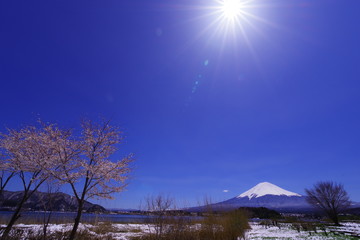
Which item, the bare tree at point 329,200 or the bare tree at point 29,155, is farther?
the bare tree at point 329,200

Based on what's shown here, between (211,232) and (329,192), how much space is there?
3910 centimetres

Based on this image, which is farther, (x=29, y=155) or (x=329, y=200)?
(x=329, y=200)

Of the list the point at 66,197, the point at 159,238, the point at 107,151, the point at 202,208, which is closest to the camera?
the point at 159,238

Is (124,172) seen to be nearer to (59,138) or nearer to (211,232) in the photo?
(59,138)

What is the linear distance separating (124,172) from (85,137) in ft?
8.49

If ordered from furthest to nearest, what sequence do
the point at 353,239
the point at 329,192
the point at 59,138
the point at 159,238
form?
1. the point at 329,192
2. the point at 353,239
3. the point at 59,138
4. the point at 159,238

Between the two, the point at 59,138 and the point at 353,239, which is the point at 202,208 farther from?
the point at 353,239

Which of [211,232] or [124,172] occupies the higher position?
[124,172]

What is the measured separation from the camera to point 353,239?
44.2 ft

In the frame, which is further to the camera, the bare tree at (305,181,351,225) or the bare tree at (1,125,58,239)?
the bare tree at (305,181,351,225)

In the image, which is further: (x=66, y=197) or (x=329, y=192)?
(x=329, y=192)

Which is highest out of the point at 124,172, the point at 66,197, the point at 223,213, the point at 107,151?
the point at 107,151

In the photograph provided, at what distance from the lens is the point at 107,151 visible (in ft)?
32.2

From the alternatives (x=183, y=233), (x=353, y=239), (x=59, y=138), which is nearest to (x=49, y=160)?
(x=59, y=138)
